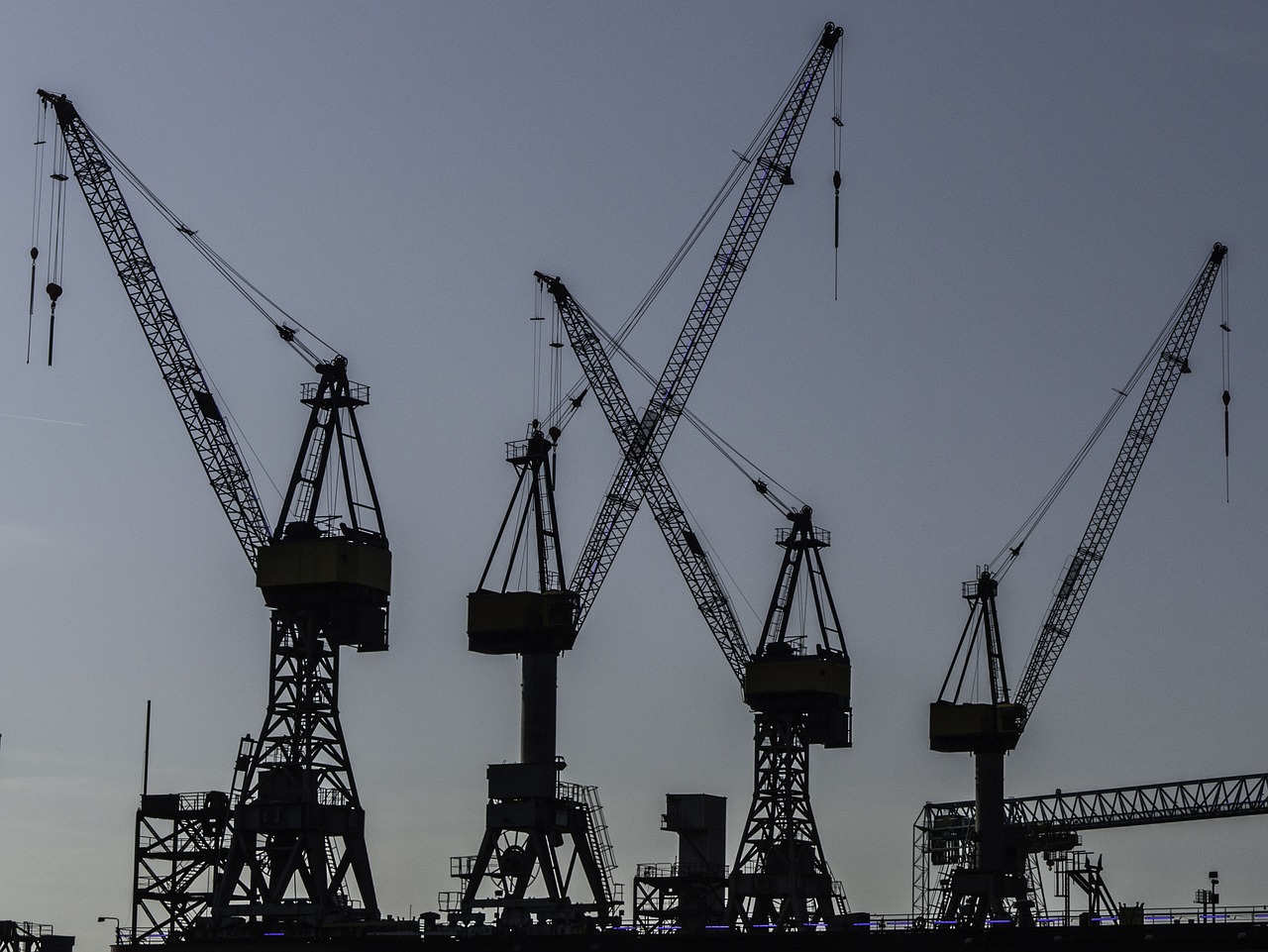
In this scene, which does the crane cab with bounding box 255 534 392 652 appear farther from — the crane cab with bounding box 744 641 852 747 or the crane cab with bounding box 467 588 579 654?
the crane cab with bounding box 744 641 852 747

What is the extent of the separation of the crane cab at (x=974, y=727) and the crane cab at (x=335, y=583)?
66.1 meters

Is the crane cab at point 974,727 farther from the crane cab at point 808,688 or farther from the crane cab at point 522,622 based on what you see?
the crane cab at point 522,622

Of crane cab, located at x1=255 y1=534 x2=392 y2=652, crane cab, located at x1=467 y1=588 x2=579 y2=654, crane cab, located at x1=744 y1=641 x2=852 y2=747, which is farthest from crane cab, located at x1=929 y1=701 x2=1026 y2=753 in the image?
crane cab, located at x1=255 y1=534 x2=392 y2=652

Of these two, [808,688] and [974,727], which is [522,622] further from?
[974,727]

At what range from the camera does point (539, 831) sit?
465 ft

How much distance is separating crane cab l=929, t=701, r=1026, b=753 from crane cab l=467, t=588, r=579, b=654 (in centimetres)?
5247

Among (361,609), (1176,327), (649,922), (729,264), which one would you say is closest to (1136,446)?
(1176,327)

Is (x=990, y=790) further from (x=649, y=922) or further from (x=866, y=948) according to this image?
(x=866, y=948)

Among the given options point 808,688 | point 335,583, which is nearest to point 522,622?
point 335,583

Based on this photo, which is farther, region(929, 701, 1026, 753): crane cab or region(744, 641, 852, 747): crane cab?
region(929, 701, 1026, 753): crane cab

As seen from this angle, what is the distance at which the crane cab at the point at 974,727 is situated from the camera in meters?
188

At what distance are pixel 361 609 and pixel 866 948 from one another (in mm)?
37545

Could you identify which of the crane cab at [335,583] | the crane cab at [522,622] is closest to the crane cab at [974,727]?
the crane cab at [522,622]

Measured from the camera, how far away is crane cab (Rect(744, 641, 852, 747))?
527 ft
